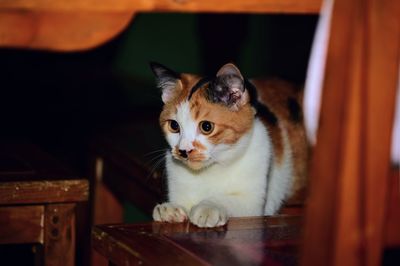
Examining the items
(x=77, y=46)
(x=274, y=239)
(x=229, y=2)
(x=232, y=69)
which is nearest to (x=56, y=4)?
(x=77, y=46)

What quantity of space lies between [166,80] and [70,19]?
1089mm

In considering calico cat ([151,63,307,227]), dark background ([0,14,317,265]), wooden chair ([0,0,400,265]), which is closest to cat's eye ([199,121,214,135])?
calico cat ([151,63,307,227])

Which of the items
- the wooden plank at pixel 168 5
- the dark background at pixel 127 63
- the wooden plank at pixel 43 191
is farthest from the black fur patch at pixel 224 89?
the dark background at pixel 127 63

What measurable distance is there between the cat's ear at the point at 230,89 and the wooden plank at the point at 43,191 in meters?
0.42

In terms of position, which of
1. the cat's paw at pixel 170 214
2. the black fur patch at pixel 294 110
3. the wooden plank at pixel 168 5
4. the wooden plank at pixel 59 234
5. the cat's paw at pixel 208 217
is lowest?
the wooden plank at pixel 59 234

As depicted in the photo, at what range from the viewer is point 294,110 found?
2.36 metres

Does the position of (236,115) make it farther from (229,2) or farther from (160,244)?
(229,2)

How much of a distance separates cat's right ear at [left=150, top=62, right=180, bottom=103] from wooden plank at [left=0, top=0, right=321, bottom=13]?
90 cm

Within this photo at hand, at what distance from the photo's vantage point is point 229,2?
92 cm

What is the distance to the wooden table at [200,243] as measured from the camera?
124 cm

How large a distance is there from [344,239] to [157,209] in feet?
2.97

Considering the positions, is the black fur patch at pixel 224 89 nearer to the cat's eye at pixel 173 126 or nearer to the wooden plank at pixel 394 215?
the cat's eye at pixel 173 126

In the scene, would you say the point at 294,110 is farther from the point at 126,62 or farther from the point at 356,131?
the point at 126,62

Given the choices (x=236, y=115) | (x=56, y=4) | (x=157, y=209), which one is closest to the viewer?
(x=56, y=4)
